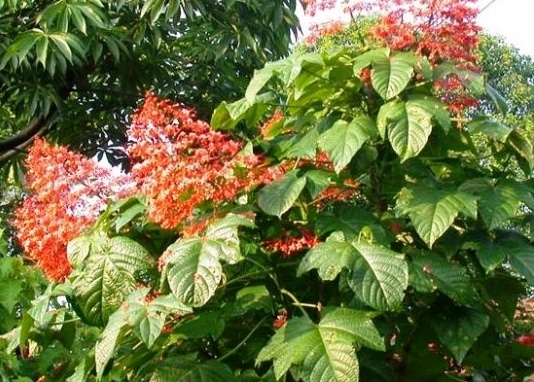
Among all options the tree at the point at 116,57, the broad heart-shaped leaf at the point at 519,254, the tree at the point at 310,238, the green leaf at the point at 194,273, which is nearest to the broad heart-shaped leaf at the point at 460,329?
the tree at the point at 310,238

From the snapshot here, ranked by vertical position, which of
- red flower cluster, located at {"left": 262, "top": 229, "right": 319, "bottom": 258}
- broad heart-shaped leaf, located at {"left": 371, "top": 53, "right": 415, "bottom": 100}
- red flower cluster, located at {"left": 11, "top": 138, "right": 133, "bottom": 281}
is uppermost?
red flower cluster, located at {"left": 11, "top": 138, "right": 133, "bottom": 281}

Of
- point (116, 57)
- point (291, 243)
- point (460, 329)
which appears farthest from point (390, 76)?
point (116, 57)

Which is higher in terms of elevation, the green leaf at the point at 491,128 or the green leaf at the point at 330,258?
the green leaf at the point at 330,258

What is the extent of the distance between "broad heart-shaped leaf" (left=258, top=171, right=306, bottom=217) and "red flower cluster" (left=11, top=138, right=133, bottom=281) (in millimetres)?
269

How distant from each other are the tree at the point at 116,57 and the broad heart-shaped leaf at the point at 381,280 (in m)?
2.73

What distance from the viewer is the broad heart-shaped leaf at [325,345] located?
1.36 meters

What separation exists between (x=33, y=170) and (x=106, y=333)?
0.40m

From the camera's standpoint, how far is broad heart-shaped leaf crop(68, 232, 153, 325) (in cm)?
150

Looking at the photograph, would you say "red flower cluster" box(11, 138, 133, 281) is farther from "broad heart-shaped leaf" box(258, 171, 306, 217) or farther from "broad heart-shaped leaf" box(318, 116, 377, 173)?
"broad heart-shaped leaf" box(318, 116, 377, 173)

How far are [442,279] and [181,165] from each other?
0.48 m

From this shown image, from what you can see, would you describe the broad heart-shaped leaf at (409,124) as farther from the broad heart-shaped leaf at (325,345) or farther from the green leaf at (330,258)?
the broad heart-shaped leaf at (325,345)

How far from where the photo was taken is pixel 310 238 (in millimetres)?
1631

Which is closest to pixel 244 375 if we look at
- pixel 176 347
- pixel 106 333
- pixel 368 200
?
pixel 176 347

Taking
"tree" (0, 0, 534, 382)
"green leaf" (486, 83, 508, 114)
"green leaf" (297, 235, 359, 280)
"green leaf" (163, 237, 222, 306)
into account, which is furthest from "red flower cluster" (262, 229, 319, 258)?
"green leaf" (486, 83, 508, 114)
